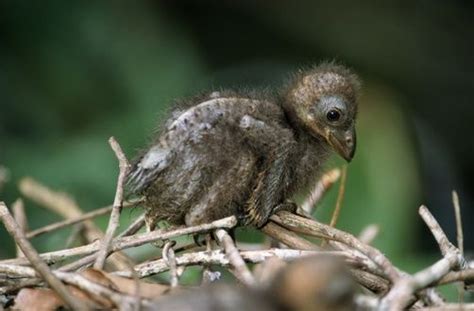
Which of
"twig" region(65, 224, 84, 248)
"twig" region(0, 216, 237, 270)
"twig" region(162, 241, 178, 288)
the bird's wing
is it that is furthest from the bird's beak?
"twig" region(65, 224, 84, 248)

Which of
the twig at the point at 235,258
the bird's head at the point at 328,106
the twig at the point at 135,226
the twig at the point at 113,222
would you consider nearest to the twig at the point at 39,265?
the twig at the point at 113,222

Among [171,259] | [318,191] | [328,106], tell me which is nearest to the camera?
[171,259]

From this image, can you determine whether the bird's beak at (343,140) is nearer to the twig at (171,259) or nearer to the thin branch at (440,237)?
the thin branch at (440,237)

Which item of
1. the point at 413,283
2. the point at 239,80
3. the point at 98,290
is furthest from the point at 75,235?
the point at 239,80

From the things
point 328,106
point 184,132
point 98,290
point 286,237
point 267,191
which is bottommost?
point 98,290

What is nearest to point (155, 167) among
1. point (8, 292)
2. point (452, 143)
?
point (8, 292)

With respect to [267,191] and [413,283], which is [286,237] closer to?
[267,191]

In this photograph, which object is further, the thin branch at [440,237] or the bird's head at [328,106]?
the bird's head at [328,106]

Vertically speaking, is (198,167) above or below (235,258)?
above
